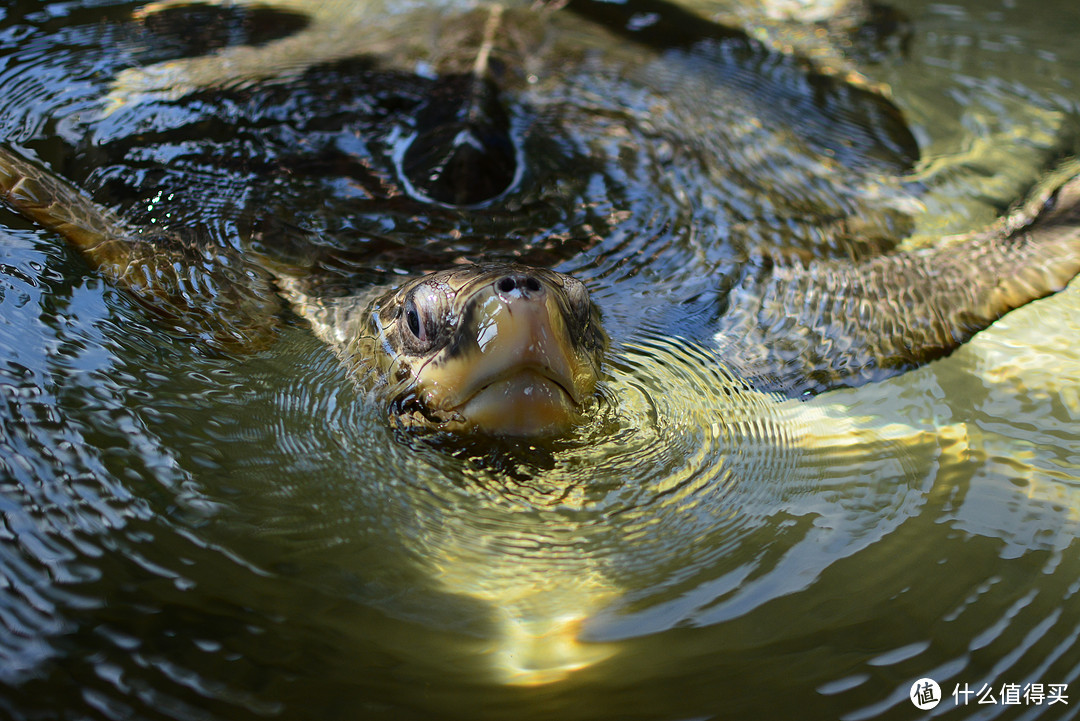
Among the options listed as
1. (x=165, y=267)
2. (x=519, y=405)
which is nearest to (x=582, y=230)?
(x=519, y=405)

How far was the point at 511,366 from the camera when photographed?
1644 mm

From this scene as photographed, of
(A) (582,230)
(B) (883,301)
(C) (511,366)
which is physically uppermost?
(C) (511,366)

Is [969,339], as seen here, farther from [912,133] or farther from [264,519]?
[264,519]

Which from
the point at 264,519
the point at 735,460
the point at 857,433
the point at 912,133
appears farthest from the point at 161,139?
the point at 912,133

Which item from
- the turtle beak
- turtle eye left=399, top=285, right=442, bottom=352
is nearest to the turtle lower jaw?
the turtle beak

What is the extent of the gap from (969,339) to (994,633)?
128 centimetres

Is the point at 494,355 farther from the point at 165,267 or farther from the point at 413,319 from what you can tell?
the point at 165,267

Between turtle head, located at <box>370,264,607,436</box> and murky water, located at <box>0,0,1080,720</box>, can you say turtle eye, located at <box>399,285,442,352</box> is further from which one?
murky water, located at <box>0,0,1080,720</box>

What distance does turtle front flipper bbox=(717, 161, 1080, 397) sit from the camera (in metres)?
2.41

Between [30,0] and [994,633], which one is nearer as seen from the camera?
[994,633]

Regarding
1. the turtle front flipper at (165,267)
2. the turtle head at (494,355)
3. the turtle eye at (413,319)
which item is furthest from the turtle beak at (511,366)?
the turtle front flipper at (165,267)

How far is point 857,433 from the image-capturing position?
6.86 ft

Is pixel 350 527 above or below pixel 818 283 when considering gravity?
above

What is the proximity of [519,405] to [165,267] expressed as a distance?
123 cm
